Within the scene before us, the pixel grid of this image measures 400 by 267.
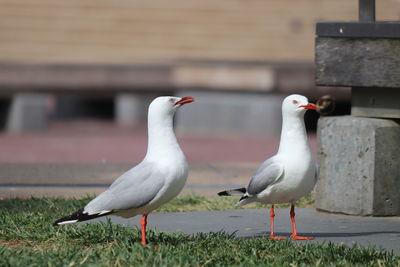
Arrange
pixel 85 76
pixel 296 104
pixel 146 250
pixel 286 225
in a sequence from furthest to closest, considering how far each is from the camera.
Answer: pixel 85 76 → pixel 286 225 → pixel 296 104 → pixel 146 250

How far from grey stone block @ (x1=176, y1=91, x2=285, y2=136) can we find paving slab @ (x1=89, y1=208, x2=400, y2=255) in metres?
11.0

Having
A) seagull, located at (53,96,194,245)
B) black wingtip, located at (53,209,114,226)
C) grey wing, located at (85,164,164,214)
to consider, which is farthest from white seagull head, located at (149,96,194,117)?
black wingtip, located at (53,209,114,226)

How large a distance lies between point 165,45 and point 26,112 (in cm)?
326

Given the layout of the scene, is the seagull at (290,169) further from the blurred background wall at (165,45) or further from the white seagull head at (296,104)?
the blurred background wall at (165,45)

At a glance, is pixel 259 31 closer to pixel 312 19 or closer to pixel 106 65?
pixel 312 19

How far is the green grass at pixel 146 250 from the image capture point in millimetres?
6027

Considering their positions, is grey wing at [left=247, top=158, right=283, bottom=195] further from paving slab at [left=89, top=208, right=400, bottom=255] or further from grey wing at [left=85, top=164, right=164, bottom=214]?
grey wing at [left=85, top=164, right=164, bottom=214]

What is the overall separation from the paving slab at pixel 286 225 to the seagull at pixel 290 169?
343mm

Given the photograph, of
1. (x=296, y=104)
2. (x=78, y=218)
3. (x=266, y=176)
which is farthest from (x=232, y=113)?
(x=78, y=218)

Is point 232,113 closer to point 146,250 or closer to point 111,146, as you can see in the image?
point 111,146

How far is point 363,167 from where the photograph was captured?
8.23 m

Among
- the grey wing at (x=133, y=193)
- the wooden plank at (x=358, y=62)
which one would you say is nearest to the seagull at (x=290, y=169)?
the grey wing at (x=133, y=193)

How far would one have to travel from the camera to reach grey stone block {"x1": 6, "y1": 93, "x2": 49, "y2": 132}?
1984 centimetres

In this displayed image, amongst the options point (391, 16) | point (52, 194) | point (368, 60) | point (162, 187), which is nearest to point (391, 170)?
point (368, 60)
